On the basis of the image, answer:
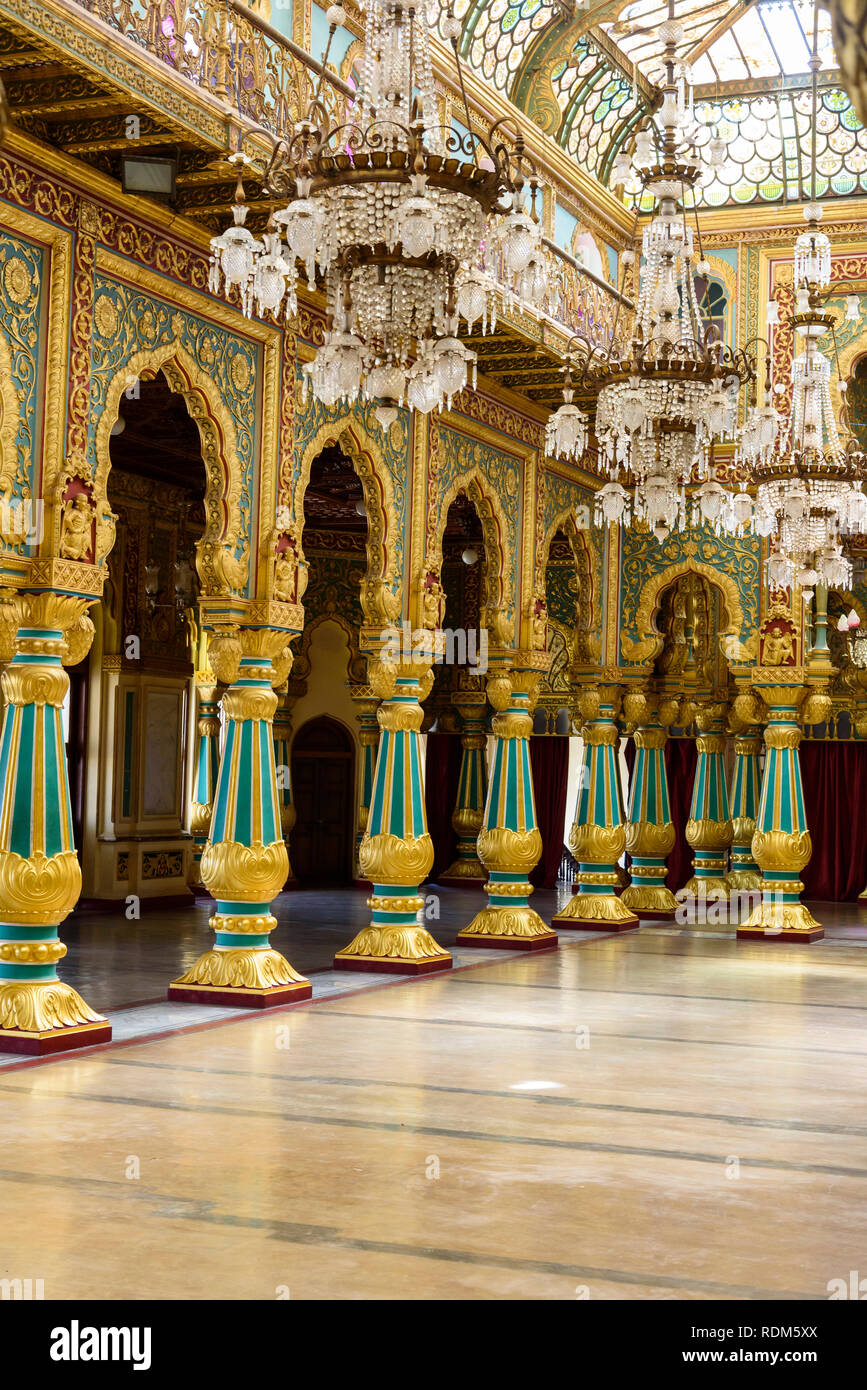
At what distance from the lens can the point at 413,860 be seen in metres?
10.4

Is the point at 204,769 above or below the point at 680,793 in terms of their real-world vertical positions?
above

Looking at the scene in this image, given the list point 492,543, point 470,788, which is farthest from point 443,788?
point 492,543

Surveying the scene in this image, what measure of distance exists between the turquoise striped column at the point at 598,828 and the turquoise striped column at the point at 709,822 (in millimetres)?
2729

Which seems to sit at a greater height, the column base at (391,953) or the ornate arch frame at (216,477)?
the ornate arch frame at (216,477)

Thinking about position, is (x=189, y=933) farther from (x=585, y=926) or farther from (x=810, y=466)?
(x=810, y=466)

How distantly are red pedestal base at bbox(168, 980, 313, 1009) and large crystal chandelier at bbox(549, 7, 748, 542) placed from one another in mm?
3344

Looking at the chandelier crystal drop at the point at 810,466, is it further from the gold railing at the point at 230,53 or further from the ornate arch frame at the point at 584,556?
the gold railing at the point at 230,53

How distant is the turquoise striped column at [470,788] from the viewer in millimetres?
Answer: 19391

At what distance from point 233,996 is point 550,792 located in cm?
1176

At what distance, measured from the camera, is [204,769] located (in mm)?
15719

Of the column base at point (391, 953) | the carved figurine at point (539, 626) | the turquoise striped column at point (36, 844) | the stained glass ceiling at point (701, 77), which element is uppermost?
the stained glass ceiling at point (701, 77)

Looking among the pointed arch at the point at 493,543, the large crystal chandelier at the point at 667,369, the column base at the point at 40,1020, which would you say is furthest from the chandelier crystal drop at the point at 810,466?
the column base at the point at 40,1020

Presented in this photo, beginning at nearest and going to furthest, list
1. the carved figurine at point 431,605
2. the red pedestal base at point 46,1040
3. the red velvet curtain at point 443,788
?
the red pedestal base at point 46,1040, the carved figurine at point 431,605, the red velvet curtain at point 443,788

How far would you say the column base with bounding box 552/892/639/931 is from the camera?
46.3 ft
